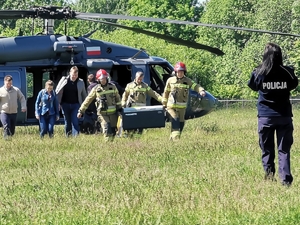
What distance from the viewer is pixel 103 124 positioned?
53.4 ft

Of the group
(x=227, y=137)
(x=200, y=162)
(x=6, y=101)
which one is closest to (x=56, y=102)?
(x=6, y=101)

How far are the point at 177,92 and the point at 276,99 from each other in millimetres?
7375

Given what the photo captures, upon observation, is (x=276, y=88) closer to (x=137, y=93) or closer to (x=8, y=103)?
(x=137, y=93)

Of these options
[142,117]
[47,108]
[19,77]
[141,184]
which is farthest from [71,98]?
[141,184]

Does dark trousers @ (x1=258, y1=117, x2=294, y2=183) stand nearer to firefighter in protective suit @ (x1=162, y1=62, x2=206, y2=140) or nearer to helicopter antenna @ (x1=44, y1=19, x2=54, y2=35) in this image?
firefighter in protective suit @ (x1=162, y1=62, x2=206, y2=140)

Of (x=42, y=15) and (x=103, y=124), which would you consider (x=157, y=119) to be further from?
(x=42, y=15)

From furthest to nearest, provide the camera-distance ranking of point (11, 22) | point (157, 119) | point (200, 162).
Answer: point (11, 22) < point (157, 119) < point (200, 162)

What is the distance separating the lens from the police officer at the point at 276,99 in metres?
9.72

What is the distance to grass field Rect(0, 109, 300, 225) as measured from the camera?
801 centimetres

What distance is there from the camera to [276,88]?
31.9 feet

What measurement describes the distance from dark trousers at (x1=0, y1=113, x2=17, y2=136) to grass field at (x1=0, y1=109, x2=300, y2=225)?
193 centimetres

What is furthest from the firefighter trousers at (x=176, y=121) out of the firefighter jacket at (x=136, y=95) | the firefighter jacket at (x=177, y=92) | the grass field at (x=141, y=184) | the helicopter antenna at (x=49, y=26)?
the helicopter antenna at (x=49, y=26)

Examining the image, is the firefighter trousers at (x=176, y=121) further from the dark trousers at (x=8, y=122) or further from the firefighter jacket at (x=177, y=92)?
the dark trousers at (x=8, y=122)

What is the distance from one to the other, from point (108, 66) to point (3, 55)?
8.14 ft
